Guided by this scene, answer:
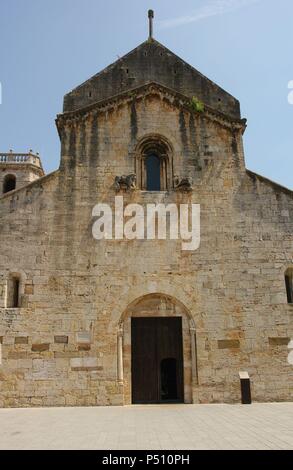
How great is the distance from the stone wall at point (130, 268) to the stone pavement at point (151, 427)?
1.00m

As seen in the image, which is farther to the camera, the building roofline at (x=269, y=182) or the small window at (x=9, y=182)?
the small window at (x=9, y=182)

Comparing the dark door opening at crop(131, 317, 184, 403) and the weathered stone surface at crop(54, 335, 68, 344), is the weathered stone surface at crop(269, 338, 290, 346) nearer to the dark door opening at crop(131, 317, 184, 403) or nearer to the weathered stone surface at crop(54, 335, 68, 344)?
the dark door opening at crop(131, 317, 184, 403)

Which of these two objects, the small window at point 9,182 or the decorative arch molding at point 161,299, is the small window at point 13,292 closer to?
the decorative arch molding at point 161,299

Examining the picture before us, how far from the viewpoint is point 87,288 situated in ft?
42.8

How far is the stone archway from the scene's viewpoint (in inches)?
496

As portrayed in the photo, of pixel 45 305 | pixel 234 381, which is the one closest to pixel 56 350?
pixel 45 305

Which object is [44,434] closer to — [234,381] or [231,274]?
[234,381]

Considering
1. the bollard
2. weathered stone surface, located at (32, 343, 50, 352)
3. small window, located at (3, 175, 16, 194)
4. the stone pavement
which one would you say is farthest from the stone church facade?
small window, located at (3, 175, 16, 194)

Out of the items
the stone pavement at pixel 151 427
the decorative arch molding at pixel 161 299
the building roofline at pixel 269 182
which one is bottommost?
the stone pavement at pixel 151 427

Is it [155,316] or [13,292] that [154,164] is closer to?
[155,316]

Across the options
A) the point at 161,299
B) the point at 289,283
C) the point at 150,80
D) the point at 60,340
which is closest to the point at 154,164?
the point at 150,80

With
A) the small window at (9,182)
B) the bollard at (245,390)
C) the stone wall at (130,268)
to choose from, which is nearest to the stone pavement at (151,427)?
the bollard at (245,390)

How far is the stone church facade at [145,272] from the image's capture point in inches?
492

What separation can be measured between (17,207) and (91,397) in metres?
6.38
